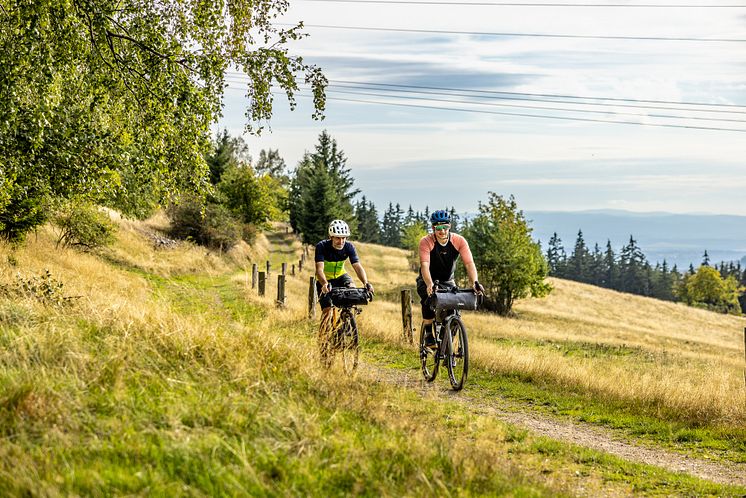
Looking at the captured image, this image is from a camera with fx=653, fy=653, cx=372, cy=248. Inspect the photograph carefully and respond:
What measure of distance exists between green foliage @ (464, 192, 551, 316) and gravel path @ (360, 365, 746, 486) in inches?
1568

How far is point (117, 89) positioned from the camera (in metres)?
11.2

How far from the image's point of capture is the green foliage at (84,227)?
27.2 metres

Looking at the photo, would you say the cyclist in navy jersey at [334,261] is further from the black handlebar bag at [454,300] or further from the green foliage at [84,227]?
the green foliage at [84,227]

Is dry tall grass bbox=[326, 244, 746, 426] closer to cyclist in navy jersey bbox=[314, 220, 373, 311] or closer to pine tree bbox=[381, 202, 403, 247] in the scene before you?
cyclist in navy jersey bbox=[314, 220, 373, 311]

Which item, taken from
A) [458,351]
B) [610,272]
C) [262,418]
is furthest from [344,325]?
[610,272]

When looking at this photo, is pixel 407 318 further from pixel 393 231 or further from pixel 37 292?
pixel 393 231

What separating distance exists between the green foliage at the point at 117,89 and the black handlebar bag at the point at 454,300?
15.1 ft

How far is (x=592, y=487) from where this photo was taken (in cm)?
564

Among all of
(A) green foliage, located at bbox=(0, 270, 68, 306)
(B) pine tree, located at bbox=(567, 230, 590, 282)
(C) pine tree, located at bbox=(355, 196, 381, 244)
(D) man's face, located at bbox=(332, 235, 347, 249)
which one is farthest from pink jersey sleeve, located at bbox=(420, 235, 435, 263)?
(B) pine tree, located at bbox=(567, 230, 590, 282)

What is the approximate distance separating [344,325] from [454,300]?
163 centimetres

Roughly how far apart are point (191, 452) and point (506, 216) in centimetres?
4856

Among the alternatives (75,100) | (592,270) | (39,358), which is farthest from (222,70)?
(592,270)

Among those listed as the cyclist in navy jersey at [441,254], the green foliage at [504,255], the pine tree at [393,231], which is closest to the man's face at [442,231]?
the cyclist in navy jersey at [441,254]

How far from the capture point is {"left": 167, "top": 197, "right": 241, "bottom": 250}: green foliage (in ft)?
147
